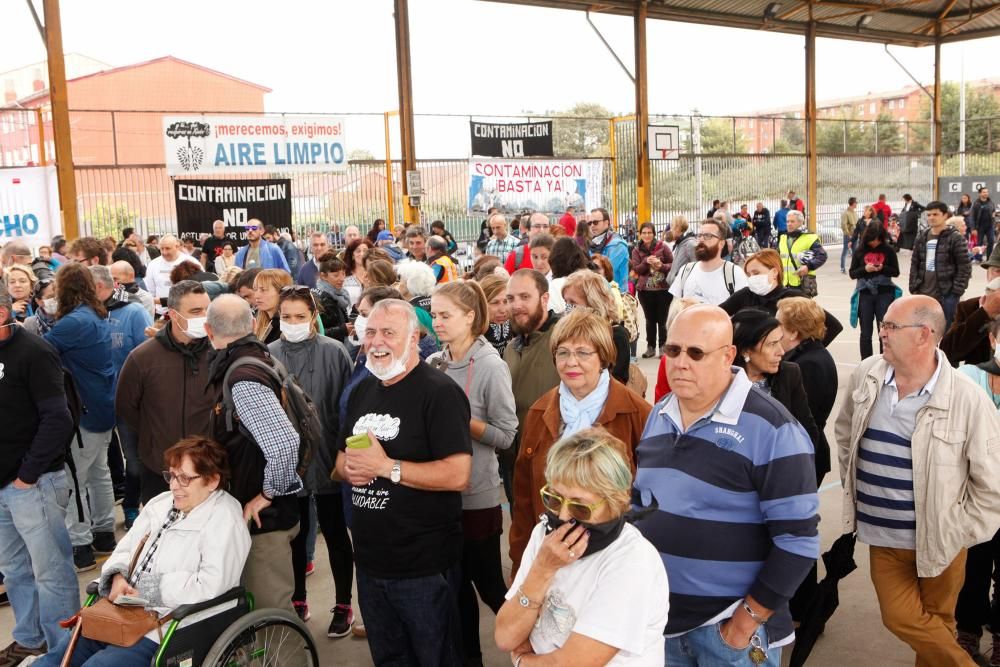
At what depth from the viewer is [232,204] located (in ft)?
50.8

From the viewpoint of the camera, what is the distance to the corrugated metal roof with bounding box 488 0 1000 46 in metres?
21.6

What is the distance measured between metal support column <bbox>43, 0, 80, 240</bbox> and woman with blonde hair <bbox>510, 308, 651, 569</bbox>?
43.2ft

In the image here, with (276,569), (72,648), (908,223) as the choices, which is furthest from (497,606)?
(908,223)

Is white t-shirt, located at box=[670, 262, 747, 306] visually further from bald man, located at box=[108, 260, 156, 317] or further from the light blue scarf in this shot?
bald man, located at box=[108, 260, 156, 317]

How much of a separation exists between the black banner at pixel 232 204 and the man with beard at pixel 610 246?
7313mm

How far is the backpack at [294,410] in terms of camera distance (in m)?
3.57

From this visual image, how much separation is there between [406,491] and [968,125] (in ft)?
182

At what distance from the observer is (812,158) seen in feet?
87.6

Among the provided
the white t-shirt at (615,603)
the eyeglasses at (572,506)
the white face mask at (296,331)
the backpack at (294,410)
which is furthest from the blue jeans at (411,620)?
the white face mask at (296,331)

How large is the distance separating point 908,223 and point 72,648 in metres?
25.7

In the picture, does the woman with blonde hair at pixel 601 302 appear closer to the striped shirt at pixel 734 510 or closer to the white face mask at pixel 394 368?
the white face mask at pixel 394 368

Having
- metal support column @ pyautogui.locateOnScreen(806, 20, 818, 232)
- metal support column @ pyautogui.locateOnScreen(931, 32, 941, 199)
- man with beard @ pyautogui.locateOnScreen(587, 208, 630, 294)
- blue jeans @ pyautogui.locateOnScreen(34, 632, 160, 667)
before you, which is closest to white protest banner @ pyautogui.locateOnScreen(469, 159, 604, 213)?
metal support column @ pyautogui.locateOnScreen(806, 20, 818, 232)

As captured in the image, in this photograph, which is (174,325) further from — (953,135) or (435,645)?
(953,135)

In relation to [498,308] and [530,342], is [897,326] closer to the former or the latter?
[530,342]
